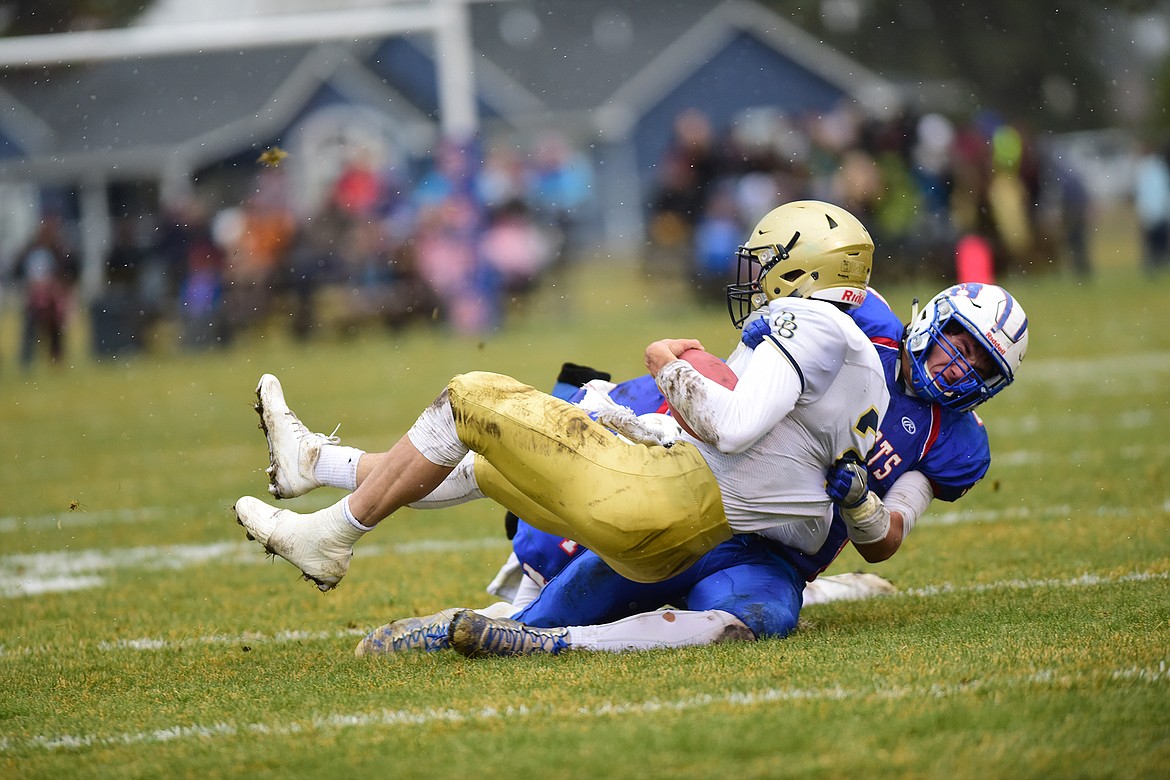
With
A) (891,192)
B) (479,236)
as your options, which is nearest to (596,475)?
(479,236)

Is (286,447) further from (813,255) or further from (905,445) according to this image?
(905,445)

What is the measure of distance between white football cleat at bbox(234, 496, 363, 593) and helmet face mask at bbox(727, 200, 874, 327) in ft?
4.51

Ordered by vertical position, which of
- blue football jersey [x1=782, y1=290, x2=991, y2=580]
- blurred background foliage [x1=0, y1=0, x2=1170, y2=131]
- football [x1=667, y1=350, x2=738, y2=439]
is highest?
blurred background foliage [x1=0, y1=0, x2=1170, y2=131]

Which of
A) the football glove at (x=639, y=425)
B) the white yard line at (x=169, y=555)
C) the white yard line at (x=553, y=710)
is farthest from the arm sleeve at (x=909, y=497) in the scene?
the white yard line at (x=169, y=555)

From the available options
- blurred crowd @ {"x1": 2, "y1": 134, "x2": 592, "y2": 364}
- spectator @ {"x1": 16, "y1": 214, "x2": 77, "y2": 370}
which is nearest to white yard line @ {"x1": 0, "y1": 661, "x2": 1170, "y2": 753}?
blurred crowd @ {"x1": 2, "y1": 134, "x2": 592, "y2": 364}

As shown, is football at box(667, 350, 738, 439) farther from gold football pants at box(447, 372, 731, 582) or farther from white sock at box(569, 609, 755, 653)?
white sock at box(569, 609, 755, 653)

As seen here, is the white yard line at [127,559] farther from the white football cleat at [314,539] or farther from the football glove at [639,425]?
the football glove at [639,425]

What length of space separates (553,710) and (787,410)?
965 millimetres

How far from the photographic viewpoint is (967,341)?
13.4 feet

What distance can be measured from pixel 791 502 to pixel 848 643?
42cm

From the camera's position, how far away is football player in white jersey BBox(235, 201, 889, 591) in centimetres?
364

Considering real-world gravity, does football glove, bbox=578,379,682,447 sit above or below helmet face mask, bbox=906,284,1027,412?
below

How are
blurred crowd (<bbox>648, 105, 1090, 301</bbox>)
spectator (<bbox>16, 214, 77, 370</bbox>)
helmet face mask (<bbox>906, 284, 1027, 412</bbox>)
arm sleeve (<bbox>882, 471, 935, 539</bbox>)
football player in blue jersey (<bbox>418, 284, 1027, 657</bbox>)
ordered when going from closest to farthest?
football player in blue jersey (<bbox>418, 284, 1027, 657</bbox>), helmet face mask (<bbox>906, 284, 1027, 412</bbox>), arm sleeve (<bbox>882, 471, 935, 539</bbox>), spectator (<bbox>16, 214, 77, 370</bbox>), blurred crowd (<bbox>648, 105, 1090, 301</bbox>)

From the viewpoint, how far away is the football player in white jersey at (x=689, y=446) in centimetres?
364
